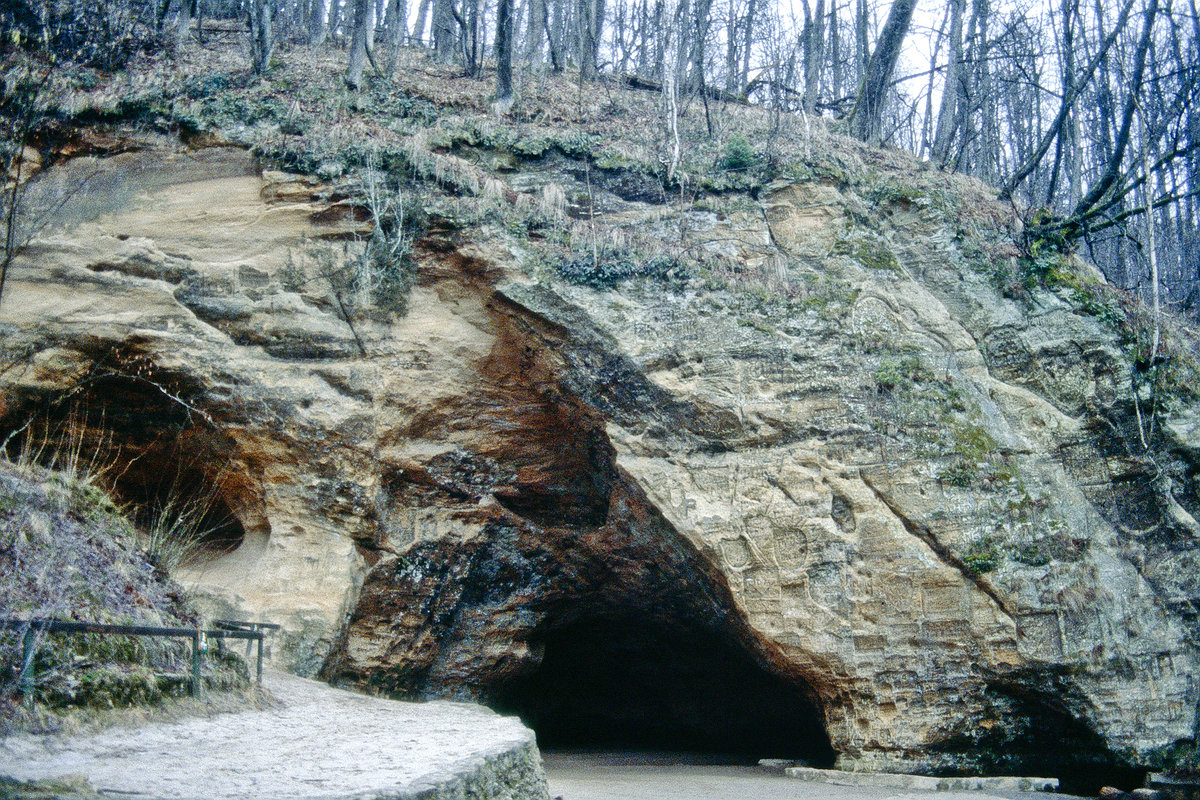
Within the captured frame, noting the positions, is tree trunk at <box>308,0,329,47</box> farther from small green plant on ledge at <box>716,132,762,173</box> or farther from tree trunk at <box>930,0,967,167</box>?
tree trunk at <box>930,0,967,167</box>

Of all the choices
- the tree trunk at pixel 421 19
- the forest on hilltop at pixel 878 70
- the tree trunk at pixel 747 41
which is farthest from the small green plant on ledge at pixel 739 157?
the tree trunk at pixel 421 19

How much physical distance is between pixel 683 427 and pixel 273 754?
18.0ft

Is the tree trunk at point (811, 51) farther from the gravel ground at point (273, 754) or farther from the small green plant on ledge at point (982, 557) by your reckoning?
the gravel ground at point (273, 754)

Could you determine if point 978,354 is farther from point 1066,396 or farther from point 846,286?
point 846,286

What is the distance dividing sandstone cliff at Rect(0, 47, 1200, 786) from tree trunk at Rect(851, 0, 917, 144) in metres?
3.58

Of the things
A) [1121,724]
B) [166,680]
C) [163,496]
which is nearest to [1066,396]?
[1121,724]

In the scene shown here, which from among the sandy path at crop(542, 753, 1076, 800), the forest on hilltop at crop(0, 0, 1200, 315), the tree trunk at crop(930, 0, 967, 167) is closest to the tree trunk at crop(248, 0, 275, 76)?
the forest on hilltop at crop(0, 0, 1200, 315)

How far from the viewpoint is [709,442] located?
29.6 ft

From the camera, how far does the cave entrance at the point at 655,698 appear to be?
12750mm

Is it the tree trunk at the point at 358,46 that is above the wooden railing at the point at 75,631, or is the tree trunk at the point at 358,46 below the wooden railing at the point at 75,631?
above

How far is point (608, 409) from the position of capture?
9242mm

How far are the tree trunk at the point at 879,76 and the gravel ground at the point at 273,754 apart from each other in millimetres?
11090

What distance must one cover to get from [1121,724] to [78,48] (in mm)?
Result: 14527

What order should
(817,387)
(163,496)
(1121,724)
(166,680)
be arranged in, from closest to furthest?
1. (166,680)
2. (1121,724)
3. (817,387)
4. (163,496)
